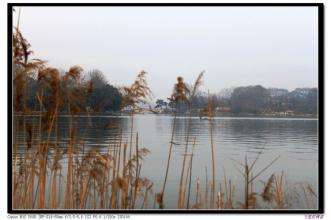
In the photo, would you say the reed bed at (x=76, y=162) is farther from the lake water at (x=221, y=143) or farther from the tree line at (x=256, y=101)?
the tree line at (x=256, y=101)

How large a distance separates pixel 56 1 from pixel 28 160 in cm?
126

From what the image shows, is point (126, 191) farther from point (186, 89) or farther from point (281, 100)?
point (281, 100)

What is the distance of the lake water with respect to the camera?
3.51m

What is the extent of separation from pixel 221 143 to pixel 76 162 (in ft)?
5.03

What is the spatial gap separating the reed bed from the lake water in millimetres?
69

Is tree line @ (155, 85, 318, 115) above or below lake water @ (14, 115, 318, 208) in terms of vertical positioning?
above

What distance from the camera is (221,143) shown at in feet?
14.6

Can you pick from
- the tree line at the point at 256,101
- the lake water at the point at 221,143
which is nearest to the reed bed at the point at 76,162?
the lake water at the point at 221,143

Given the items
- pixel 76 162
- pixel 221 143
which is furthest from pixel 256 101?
pixel 76 162

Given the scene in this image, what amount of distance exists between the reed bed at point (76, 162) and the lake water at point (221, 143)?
0.07 metres

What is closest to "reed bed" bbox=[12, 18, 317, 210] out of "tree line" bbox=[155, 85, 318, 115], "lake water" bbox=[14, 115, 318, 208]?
"lake water" bbox=[14, 115, 318, 208]

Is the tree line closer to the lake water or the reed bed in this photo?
the lake water

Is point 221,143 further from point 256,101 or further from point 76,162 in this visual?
point 76,162

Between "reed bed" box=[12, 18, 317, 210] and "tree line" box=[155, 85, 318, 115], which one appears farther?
"tree line" box=[155, 85, 318, 115]
